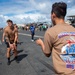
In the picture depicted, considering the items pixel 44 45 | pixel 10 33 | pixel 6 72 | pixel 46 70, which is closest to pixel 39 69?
pixel 46 70

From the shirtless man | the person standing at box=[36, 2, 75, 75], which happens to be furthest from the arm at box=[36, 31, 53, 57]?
the shirtless man

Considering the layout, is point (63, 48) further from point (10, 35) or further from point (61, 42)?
point (10, 35)

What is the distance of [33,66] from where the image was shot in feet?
33.2

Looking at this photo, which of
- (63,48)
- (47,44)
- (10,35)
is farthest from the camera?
(10,35)

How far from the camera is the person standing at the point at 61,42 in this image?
2.88 m

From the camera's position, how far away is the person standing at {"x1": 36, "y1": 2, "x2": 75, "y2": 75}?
288 centimetres

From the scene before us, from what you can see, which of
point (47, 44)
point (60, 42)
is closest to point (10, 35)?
point (47, 44)

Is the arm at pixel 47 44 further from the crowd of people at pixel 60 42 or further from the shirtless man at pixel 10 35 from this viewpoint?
the shirtless man at pixel 10 35

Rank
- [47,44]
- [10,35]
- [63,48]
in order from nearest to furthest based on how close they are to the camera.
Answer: [63,48] → [47,44] → [10,35]

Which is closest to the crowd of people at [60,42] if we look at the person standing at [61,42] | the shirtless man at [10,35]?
the person standing at [61,42]

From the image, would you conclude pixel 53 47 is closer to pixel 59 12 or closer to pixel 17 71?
pixel 59 12

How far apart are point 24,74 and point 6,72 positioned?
885 mm

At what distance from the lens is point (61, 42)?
2914 mm

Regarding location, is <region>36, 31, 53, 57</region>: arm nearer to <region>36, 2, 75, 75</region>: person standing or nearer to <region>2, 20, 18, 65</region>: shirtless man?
<region>36, 2, 75, 75</region>: person standing
